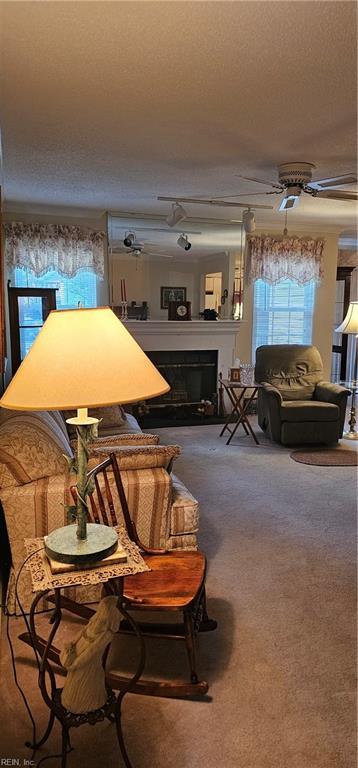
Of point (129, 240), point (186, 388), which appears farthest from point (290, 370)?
point (129, 240)

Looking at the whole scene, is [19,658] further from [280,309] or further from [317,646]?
[280,309]

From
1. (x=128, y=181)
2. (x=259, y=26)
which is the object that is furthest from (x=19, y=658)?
(x=128, y=181)

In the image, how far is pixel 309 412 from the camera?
4914mm

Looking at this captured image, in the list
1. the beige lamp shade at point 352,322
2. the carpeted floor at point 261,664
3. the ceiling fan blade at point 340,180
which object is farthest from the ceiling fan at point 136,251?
the carpeted floor at point 261,664

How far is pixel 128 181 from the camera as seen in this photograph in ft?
13.6

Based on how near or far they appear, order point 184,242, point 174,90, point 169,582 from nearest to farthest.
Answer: point 169,582, point 174,90, point 184,242

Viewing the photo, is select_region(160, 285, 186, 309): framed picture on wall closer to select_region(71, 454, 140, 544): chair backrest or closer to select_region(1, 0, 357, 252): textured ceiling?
select_region(1, 0, 357, 252): textured ceiling

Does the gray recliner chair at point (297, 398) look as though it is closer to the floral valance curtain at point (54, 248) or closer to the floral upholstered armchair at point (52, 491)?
the floral valance curtain at point (54, 248)

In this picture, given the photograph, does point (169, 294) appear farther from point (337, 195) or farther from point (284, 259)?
point (337, 195)

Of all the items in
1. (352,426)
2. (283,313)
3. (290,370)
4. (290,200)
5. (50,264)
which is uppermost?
(290,200)

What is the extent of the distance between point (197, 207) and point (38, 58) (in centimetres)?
346

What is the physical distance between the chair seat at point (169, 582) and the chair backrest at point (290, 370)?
3680 millimetres

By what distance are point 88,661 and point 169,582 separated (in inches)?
20.2

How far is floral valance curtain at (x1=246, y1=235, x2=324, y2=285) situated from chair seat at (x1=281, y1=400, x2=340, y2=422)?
6.93ft
